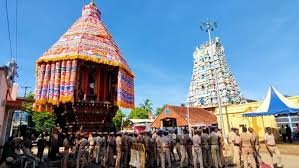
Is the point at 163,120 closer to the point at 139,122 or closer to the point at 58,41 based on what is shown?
the point at 139,122

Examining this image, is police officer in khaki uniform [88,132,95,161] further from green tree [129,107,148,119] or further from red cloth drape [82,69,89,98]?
green tree [129,107,148,119]

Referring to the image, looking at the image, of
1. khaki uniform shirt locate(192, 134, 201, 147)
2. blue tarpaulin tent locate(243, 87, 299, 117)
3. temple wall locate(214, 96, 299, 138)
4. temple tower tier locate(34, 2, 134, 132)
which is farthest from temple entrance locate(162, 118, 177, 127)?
khaki uniform shirt locate(192, 134, 201, 147)

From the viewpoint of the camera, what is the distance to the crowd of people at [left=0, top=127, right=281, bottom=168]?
1048 centimetres

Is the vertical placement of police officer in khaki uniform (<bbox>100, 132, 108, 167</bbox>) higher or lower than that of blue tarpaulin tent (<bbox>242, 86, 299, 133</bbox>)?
lower

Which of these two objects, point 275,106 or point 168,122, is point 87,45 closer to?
point 275,106

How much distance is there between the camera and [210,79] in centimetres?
7044

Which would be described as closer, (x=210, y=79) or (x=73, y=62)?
(x=73, y=62)

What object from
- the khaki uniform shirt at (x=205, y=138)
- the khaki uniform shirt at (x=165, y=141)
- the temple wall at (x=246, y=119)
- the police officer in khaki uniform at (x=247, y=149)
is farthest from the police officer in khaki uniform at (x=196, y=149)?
the temple wall at (x=246, y=119)

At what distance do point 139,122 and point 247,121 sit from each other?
91.6 feet

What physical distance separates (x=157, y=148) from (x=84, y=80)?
5.14 meters

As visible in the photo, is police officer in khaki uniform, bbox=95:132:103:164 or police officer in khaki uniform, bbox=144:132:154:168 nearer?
police officer in khaki uniform, bbox=144:132:154:168

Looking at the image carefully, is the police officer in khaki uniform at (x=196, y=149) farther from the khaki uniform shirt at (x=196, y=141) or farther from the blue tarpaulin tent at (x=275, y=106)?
the blue tarpaulin tent at (x=275, y=106)

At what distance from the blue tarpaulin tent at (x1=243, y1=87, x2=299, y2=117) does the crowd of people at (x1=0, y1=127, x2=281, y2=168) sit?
626cm

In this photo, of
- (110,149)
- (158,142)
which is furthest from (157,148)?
(110,149)
